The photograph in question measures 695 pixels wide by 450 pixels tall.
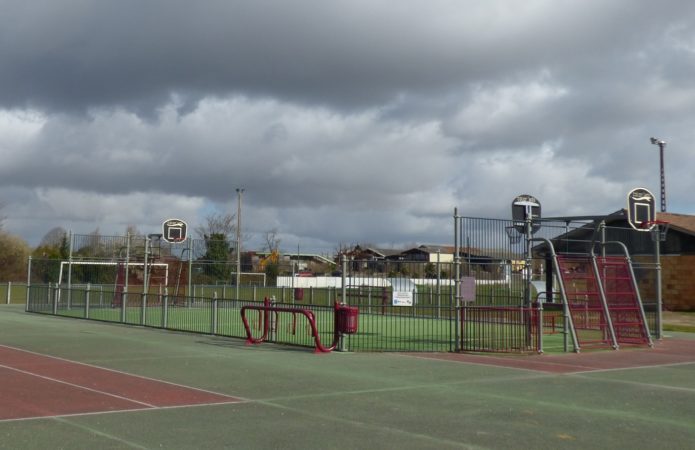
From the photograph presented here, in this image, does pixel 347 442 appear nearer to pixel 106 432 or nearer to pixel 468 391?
pixel 106 432

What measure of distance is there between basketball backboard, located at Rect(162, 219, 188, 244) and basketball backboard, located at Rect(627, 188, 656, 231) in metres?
20.2

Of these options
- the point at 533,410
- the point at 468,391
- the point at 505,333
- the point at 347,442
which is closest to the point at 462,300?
the point at 505,333

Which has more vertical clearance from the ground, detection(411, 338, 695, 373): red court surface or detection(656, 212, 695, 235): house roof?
detection(656, 212, 695, 235): house roof

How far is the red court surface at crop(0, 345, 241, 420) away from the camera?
10.1 metres

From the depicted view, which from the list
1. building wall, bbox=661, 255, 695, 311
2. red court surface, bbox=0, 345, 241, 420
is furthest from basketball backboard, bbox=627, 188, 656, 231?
building wall, bbox=661, 255, 695, 311

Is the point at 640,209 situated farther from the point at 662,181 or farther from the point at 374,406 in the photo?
the point at 662,181

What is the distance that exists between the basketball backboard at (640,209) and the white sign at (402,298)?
23.6 feet

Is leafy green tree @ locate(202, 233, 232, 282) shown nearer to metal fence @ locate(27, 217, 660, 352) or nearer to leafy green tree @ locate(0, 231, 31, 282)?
metal fence @ locate(27, 217, 660, 352)

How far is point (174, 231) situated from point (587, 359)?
2298 centimetres

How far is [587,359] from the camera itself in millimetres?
17109

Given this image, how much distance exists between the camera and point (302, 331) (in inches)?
900

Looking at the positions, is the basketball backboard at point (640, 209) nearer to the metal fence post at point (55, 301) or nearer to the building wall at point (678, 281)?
the building wall at point (678, 281)

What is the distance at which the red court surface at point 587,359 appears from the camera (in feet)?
51.4

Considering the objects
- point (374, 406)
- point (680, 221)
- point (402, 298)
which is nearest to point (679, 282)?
point (680, 221)
